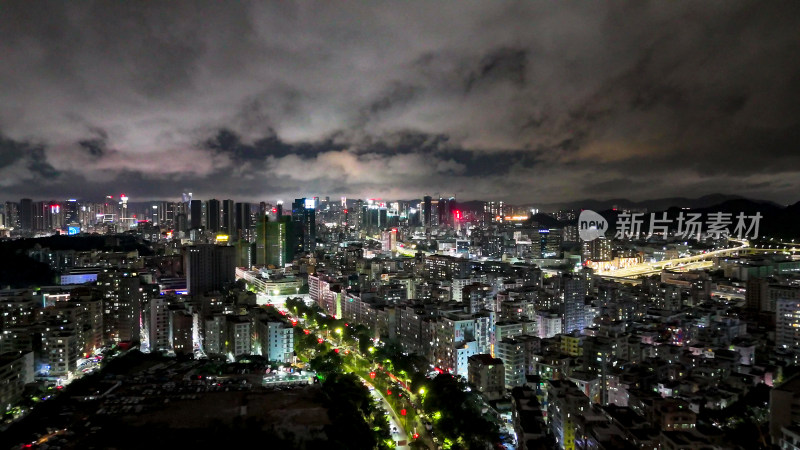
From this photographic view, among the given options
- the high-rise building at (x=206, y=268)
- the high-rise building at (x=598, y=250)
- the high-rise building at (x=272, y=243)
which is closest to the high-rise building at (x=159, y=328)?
the high-rise building at (x=206, y=268)

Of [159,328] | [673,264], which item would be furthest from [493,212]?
[159,328]

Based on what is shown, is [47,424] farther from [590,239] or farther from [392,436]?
[590,239]

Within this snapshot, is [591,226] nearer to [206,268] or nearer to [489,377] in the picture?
[206,268]

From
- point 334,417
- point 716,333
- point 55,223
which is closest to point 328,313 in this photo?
point 334,417

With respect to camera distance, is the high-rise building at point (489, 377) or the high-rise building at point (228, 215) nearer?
the high-rise building at point (489, 377)

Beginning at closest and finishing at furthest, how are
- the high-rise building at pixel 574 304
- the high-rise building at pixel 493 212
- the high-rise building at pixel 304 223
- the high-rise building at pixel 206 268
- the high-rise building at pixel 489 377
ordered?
the high-rise building at pixel 489 377, the high-rise building at pixel 574 304, the high-rise building at pixel 206 268, the high-rise building at pixel 304 223, the high-rise building at pixel 493 212

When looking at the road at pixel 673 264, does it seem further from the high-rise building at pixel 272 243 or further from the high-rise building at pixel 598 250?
the high-rise building at pixel 272 243

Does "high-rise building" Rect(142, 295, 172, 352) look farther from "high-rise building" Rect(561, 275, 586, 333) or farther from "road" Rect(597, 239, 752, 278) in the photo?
"road" Rect(597, 239, 752, 278)

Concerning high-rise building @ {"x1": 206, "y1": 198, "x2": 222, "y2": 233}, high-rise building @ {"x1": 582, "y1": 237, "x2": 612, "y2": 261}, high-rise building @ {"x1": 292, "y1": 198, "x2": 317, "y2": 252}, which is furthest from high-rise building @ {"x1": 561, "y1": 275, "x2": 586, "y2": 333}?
high-rise building @ {"x1": 206, "y1": 198, "x2": 222, "y2": 233}
